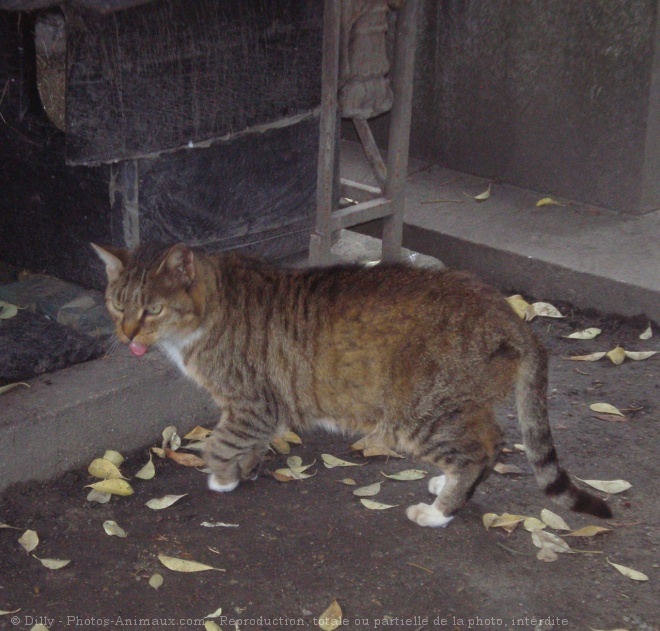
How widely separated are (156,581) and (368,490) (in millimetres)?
1071

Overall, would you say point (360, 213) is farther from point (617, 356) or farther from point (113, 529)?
point (113, 529)

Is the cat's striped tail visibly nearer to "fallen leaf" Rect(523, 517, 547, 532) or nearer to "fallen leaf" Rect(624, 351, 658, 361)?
"fallen leaf" Rect(523, 517, 547, 532)

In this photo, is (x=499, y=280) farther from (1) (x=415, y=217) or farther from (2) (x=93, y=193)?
(2) (x=93, y=193)

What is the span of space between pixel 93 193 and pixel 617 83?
3448 millimetres

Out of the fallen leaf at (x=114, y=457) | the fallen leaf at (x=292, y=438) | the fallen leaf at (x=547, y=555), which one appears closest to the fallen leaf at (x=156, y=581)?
the fallen leaf at (x=114, y=457)

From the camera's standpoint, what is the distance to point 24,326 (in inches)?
184

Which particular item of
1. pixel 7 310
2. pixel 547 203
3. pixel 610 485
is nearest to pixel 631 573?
pixel 610 485

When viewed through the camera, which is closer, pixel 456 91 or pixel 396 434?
pixel 396 434

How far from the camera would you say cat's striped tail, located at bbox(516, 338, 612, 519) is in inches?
149

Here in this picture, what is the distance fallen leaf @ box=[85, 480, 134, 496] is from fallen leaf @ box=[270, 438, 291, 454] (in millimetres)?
766

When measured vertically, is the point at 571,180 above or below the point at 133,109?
below

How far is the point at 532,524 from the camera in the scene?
4.03 metres

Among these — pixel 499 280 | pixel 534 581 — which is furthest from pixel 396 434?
pixel 499 280

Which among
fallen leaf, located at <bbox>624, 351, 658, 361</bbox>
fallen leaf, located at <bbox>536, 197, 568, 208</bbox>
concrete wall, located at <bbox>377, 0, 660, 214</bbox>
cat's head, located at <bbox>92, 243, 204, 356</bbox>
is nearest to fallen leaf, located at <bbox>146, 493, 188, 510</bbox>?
cat's head, located at <bbox>92, 243, 204, 356</bbox>
